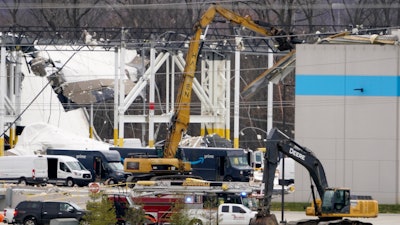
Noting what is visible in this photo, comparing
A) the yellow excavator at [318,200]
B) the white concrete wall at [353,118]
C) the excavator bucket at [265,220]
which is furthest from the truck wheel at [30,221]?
the white concrete wall at [353,118]

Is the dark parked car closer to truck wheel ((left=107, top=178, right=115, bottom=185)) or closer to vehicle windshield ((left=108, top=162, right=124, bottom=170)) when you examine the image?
truck wheel ((left=107, top=178, right=115, bottom=185))

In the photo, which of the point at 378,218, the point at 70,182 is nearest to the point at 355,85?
the point at 378,218

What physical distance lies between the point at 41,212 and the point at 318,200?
1023cm

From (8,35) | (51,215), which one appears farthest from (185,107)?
(8,35)

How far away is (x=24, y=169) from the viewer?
226 feet

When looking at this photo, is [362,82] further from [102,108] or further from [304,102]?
[102,108]

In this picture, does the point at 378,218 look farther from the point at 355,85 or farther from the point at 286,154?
the point at 355,85

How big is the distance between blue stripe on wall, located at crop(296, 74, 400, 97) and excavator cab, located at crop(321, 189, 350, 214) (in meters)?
16.4

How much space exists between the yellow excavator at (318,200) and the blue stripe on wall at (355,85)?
15.0 m

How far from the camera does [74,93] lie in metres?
91.2

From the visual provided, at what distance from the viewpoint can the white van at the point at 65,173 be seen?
68.9 meters

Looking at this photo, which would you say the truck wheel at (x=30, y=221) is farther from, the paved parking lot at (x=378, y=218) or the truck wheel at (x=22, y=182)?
the truck wheel at (x=22, y=182)

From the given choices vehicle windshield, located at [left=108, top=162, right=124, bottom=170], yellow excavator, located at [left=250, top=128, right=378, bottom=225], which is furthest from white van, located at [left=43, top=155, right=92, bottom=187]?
yellow excavator, located at [left=250, top=128, right=378, bottom=225]

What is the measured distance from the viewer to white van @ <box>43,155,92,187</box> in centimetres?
6894
